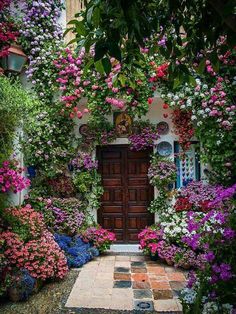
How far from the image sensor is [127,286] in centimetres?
511

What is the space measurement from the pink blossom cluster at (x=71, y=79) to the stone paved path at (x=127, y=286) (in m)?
3.09

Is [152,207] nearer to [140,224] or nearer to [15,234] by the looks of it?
[140,224]

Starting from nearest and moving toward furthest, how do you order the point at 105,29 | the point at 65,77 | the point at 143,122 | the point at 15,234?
the point at 105,29 → the point at 15,234 → the point at 65,77 → the point at 143,122

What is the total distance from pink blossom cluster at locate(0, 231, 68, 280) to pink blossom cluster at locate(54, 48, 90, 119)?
2891 mm

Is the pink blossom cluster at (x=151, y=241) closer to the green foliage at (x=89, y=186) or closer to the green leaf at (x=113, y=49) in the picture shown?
the green foliage at (x=89, y=186)

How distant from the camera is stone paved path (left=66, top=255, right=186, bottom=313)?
14.5 feet

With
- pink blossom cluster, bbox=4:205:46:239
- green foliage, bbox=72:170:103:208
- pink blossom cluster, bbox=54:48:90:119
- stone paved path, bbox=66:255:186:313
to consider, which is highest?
Answer: pink blossom cluster, bbox=54:48:90:119

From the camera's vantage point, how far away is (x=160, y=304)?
442cm

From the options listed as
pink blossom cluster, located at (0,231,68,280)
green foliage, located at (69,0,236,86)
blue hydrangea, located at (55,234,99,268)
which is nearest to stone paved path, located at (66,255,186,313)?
blue hydrangea, located at (55,234,99,268)

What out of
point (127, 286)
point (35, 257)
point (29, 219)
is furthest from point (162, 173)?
point (35, 257)

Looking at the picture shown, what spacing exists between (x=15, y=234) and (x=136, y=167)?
11.0 ft

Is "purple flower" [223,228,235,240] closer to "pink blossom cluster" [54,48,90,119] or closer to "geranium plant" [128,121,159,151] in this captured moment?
"geranium plant" [128,121,159,151]

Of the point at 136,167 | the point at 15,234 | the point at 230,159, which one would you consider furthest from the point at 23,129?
the point at 230,159

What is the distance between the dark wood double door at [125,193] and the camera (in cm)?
768
